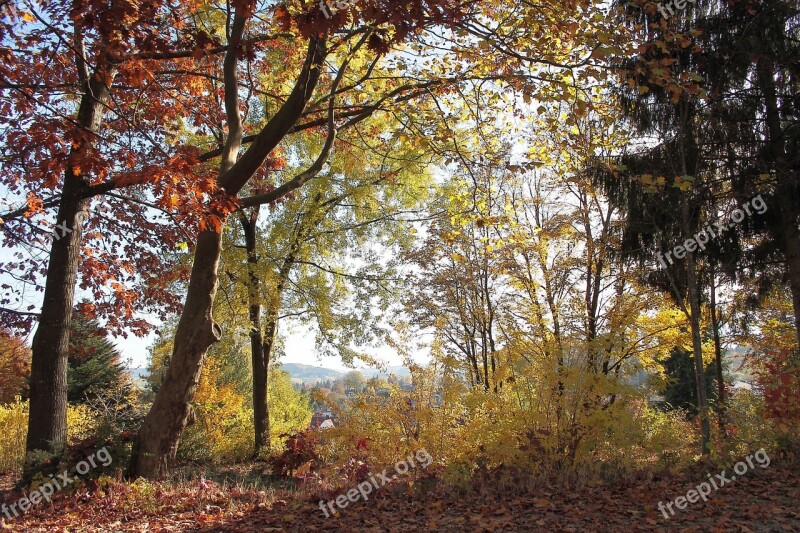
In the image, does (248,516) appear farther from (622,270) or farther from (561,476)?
(622,270)

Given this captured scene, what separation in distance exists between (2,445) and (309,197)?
7790mm

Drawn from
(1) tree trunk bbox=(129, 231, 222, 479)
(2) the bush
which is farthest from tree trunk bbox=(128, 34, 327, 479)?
(2) the bush

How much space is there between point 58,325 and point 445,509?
5158mm

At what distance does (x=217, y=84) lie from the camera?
9.48 meters

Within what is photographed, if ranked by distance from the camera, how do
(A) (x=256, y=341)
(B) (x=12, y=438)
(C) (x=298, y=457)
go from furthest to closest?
(A) (x=256, y=341), (B) (x=12, y=438), (C) (x=298, y=457)

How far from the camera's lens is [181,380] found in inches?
252

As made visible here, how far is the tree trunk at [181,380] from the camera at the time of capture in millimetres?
6301

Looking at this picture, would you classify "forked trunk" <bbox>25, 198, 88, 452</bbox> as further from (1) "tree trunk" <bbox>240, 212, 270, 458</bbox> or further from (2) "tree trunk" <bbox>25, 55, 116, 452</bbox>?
(1) "tree trunk" <bbox>240, 212, 270, 458</bbox>

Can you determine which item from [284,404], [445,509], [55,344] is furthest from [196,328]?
[284,404]

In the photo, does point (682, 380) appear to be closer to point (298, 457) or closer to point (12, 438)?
point (298, 457)

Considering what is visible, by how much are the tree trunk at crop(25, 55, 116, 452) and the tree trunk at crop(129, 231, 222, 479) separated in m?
0.99

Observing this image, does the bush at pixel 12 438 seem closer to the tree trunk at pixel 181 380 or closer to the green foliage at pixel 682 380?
the tree trunk at pixel 181 380

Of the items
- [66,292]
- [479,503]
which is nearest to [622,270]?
[479,503]

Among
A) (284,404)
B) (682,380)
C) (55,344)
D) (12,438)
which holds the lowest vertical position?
(284,404)
